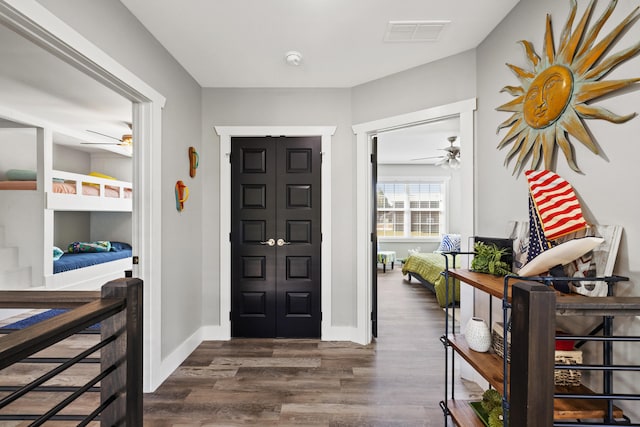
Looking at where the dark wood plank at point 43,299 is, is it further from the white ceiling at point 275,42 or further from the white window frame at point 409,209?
the white window frame at point 409,209

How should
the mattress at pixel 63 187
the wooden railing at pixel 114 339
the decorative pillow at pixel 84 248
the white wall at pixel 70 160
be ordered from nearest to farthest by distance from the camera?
the wooden railing at pixel 114 339 → the mattress at pixel 63 187 → the decorative pillow at pixel 84 248 → the white wall at pixel 70 160

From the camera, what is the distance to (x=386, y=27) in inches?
87.1

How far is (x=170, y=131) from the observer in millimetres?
2619

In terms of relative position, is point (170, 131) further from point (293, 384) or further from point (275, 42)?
point (293, 384)

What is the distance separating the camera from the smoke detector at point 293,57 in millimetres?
2561

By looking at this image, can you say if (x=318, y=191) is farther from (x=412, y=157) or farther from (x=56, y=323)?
(x=412, y=157)

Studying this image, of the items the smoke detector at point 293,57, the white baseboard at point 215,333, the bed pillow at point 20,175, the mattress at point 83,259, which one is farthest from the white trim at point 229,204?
the bed pillow at point 20,175

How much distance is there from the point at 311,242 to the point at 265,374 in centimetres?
131

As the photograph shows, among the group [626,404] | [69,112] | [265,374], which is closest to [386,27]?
[626,404]

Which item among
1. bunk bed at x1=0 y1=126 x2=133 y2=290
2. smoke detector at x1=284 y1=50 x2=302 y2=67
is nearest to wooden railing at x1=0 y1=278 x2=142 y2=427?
smoke detector at x1=284 y1=50 x2=302 y2=67

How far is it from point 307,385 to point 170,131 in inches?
92.3

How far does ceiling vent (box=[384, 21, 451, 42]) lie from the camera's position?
2.16 metres

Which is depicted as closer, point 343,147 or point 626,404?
point 626,404

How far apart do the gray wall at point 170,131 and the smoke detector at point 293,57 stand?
99cm
